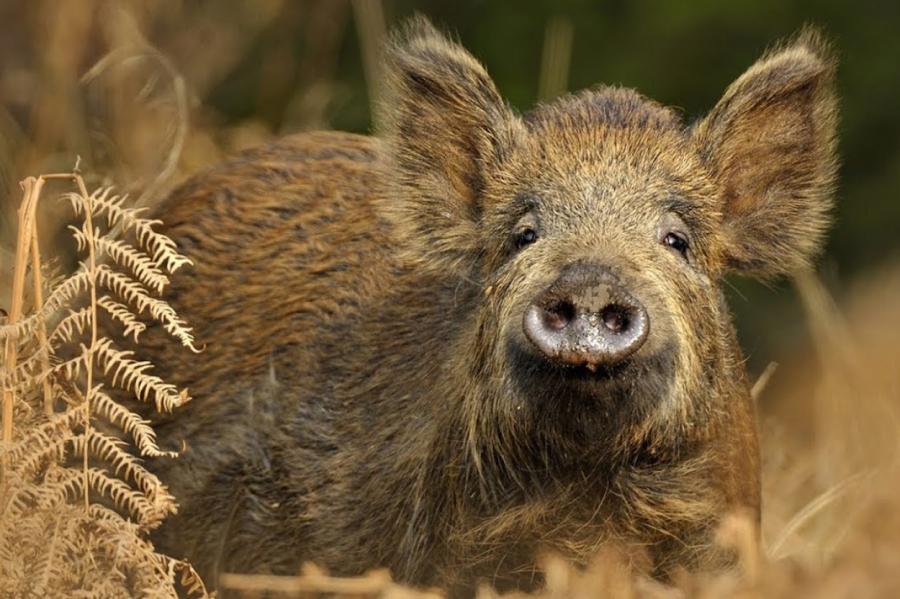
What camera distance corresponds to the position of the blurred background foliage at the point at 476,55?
32.6 feet

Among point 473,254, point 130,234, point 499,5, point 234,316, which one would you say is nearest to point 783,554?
point 473,254

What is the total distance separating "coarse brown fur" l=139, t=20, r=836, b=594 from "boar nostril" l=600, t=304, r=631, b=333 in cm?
18

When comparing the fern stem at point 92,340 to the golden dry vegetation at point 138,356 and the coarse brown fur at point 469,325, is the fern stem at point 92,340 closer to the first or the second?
the golden dry vegetation at point 138,356

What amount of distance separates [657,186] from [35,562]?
2138mm

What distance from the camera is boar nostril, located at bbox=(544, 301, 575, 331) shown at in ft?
→ 15.6

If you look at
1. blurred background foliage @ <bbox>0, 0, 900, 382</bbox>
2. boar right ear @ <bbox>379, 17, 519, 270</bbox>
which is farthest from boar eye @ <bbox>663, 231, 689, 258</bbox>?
blurred background foliage @ <bbox>0, 0, 900, 382</bbox>

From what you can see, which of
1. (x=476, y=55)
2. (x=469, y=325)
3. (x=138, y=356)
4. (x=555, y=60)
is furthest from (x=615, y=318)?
(x=476, y=55)

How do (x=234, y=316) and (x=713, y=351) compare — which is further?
(x=234, y=316)

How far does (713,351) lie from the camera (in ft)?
18.1

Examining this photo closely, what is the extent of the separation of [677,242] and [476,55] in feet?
18.4

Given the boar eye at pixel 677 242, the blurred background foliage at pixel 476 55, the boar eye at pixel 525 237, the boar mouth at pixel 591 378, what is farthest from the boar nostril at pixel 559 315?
the blurred background foliage at pixel 476 55

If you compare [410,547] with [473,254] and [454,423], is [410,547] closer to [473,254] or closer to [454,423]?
[454,423]

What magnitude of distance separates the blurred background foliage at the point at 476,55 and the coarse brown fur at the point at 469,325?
116 inches

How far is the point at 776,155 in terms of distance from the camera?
612 centimetres
